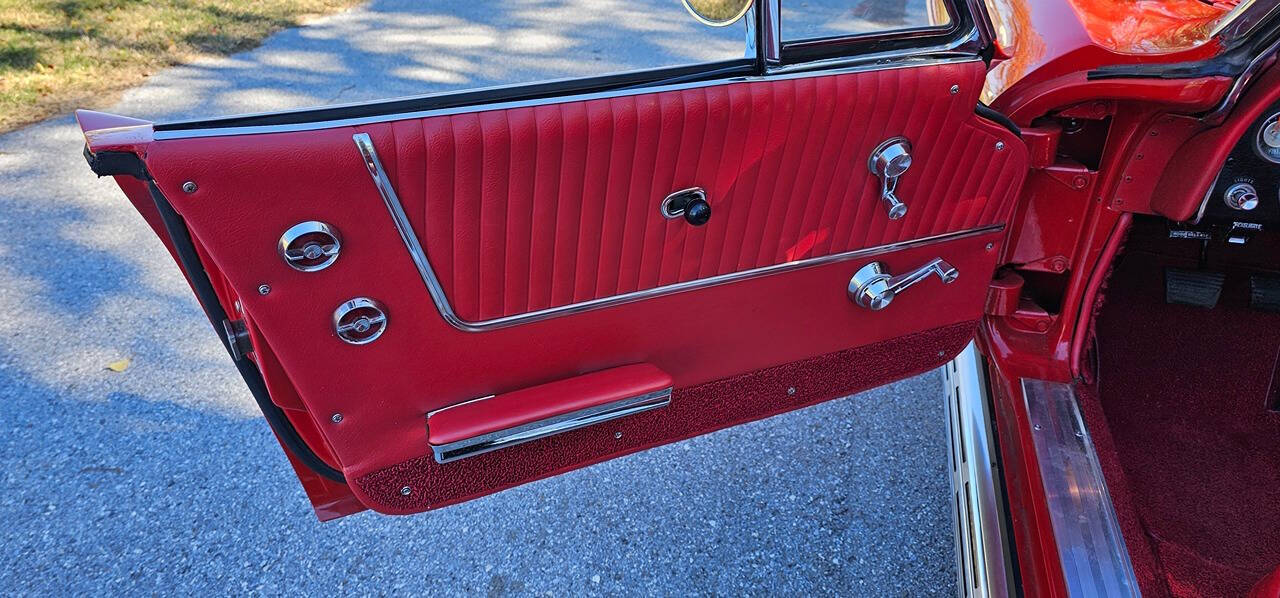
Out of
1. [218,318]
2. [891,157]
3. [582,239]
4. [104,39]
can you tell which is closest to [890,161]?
[891,157]

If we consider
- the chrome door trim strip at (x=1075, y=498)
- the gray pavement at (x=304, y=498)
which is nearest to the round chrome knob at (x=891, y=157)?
the chrome door trim strip at (x=1075, y=498)

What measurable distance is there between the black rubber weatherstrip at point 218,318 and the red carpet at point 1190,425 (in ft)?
5.31

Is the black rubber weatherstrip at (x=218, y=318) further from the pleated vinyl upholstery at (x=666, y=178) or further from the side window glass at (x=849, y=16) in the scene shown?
the side window glass at (x=849, y=16)

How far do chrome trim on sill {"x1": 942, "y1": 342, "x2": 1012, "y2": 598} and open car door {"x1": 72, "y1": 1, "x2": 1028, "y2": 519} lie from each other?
412mm

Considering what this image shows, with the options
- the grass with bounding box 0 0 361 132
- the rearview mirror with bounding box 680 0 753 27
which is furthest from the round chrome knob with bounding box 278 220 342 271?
the grass with bounding box 0 0 361 132

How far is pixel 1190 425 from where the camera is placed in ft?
6.41

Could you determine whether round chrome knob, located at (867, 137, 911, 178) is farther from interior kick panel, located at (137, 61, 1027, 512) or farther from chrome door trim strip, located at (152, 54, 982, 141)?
chrome door trim strip, located at (152, 54, 982, 141)

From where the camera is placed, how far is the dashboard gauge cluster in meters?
1.55

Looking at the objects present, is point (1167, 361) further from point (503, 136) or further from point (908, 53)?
point (503, 136)

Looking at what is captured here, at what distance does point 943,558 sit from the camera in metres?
1.88

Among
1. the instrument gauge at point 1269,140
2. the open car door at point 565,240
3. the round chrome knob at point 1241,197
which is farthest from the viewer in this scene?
the round chrome knob at point 1241,197

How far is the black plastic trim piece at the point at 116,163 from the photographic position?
941mm

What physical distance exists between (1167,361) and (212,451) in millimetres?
2791

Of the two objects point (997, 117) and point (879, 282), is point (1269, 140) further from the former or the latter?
point (879, 282)
